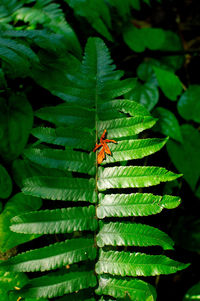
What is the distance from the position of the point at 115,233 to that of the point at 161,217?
1.25 m

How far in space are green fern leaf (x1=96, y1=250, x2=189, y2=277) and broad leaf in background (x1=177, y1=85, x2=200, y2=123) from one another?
1.69 m

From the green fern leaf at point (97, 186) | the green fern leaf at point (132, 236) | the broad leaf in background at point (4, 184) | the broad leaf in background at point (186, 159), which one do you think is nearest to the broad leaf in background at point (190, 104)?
the broad leaf in background at point (186, 159)

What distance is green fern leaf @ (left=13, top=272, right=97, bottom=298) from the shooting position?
3.80ft

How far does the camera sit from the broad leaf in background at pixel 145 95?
2.23 metres

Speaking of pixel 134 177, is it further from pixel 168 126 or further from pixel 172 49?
pixel 172 49

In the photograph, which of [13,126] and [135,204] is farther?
[13,126]

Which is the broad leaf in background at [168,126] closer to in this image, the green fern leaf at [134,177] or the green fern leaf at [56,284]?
the green fern leaf at [134,177]

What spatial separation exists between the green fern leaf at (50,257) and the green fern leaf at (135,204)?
18 centimetres

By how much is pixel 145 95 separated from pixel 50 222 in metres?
1.49

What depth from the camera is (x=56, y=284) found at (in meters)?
1.18

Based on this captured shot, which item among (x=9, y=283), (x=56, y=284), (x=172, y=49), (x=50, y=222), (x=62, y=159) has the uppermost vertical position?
(x=172, y=49)

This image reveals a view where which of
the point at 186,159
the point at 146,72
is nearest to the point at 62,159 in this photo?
the point at 186,159

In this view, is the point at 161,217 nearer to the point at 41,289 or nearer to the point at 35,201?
the point at 35,201

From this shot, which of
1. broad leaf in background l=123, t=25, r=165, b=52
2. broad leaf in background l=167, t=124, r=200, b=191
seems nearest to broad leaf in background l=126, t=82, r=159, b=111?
broad leaf in background l=167, t=124, r=200, b=191
